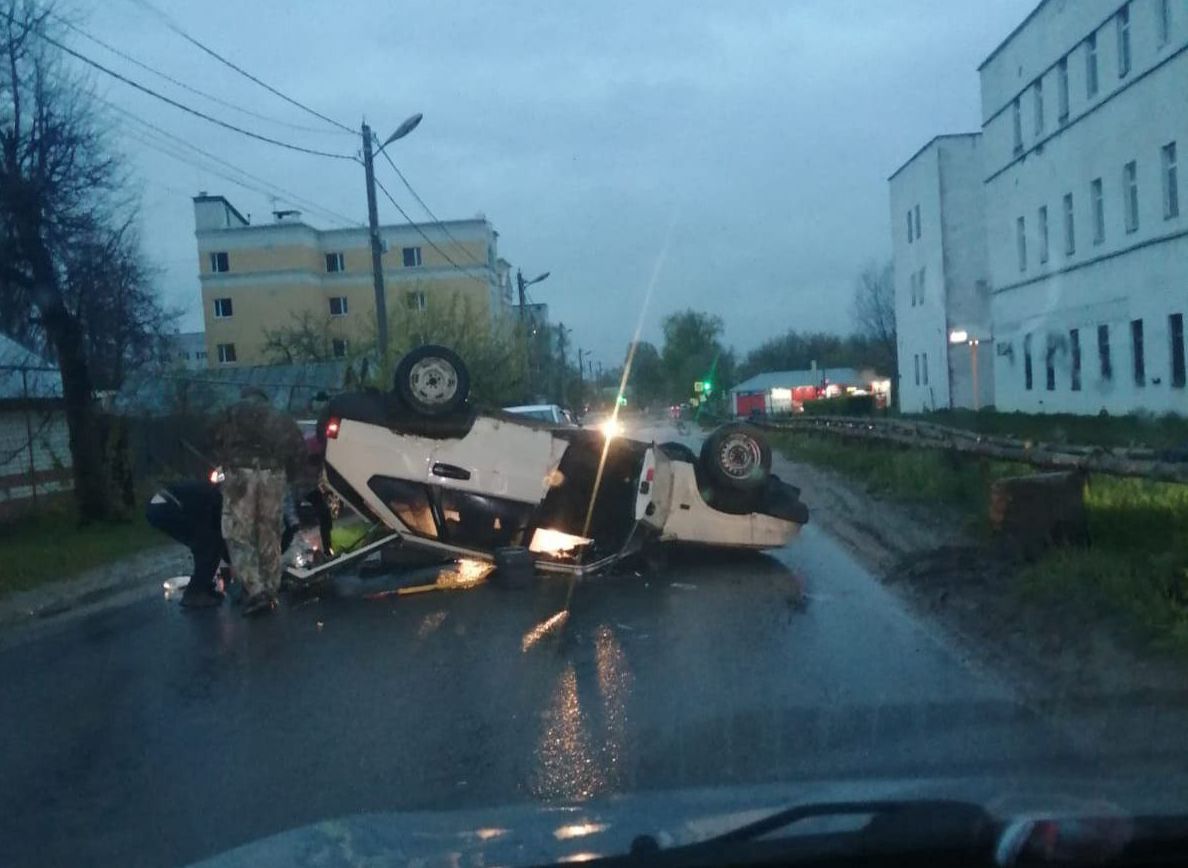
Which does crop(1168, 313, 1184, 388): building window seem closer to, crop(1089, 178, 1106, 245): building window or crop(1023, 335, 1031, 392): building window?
crop(1089, 178, 1106, 245): building window

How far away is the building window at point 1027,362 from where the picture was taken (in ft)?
123

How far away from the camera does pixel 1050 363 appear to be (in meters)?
35.6

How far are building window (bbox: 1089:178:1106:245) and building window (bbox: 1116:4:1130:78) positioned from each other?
2.90 meters

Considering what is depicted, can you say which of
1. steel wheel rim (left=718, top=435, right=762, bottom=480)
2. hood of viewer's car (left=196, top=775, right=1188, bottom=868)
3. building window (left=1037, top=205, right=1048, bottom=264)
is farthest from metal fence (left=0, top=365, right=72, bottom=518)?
building window (left=1037, top=205, right=1048, bottom=264)

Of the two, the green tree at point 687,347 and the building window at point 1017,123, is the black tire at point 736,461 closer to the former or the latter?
the building window at point 1017,123

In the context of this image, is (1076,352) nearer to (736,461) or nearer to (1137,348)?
(1137,348)

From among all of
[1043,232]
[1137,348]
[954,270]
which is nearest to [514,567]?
[1137,348]

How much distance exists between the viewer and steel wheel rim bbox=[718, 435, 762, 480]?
12922 millimetres

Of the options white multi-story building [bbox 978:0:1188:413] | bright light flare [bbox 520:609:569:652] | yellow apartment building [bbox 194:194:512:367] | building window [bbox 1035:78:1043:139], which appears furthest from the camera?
→ yellow apartment building [bbox 194:194:512:367]

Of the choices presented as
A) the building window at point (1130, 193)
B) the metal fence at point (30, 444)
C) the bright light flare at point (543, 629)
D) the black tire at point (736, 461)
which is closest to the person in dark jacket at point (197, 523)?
the bright light flare at point (543, 629)

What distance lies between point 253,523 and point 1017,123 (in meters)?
30.3

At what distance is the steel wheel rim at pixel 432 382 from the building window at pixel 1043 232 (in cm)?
2633

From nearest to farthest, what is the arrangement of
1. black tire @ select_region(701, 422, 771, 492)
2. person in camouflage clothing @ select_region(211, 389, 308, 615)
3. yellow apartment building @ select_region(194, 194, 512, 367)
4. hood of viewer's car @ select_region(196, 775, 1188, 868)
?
1. hood of viewer's car @ select_region(196, 775, 1188, 868)
2. person in camouflage clothing @ select_region(211, 389, 308, 615)
3. black tire @ select_region(701, 422, 771, 492)
4. yellow apartment building @ select_region(194, 194, 512, 367)

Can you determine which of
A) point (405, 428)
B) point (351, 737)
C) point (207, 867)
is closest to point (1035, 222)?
point (405, 428)
